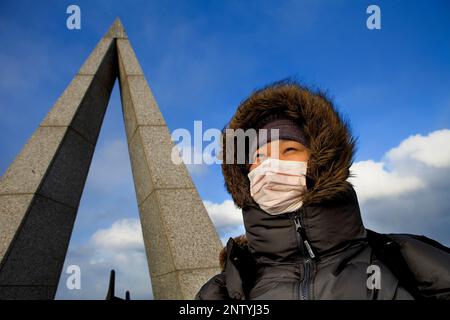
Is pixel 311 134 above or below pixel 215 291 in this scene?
above

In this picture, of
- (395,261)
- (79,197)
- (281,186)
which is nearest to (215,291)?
(281,186)

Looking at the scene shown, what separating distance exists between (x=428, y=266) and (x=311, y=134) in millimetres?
727

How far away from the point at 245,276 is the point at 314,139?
72cm

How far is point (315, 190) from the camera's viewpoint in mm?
1459

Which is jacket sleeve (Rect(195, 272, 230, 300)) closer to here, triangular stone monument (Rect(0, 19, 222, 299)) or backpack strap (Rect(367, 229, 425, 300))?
backpack strap (Rect(367, 229, 425, 300))

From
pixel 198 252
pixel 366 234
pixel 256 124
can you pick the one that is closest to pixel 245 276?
pixel 366 234

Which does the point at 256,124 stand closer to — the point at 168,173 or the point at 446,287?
the point at 446,287

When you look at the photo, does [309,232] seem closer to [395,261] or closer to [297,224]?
[297,224]

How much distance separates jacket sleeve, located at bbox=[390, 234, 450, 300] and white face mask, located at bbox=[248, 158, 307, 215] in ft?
1.55

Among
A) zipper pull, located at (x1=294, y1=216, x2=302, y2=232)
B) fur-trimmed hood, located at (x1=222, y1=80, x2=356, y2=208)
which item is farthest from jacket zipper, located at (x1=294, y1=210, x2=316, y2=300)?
fur-trimmed hood, located at (x1=222, y1=80, x2=356, y2=208)

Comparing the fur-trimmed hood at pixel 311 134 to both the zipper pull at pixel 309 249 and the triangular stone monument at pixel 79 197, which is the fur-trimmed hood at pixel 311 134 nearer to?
the zipper pull at pixel 309 249

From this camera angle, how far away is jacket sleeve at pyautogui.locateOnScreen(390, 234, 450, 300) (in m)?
1.24

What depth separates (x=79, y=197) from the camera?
17.7 ft

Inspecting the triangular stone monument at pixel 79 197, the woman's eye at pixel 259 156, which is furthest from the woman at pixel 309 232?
the triangular stone monument at pixel 79 197
